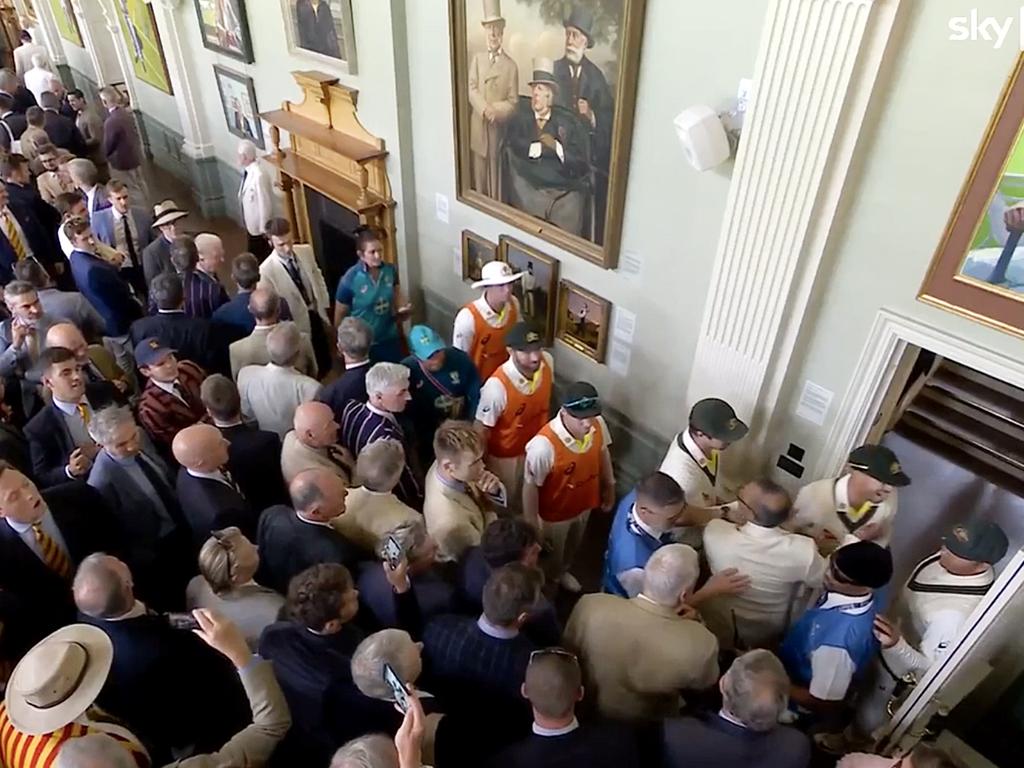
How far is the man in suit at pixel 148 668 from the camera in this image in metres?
2.37

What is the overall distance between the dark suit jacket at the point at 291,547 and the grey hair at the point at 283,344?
0.99 metres

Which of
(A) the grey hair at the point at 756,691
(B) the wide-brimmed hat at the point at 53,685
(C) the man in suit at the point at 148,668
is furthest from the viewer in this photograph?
(C) the man in suit at the point at 148,668

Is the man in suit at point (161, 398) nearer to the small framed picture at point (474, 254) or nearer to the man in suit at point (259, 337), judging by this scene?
the man in suit at point (259, 337)

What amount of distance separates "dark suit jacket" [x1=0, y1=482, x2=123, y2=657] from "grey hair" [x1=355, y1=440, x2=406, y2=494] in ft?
3.77

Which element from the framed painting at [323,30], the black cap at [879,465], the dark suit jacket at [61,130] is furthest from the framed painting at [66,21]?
the black cap at [879,465]

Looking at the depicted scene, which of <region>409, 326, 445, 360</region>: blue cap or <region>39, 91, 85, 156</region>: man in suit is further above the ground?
<region>409, 326, 445, 360</region>: blue cap

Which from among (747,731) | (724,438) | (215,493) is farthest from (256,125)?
(747,731)

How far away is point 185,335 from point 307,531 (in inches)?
74.3

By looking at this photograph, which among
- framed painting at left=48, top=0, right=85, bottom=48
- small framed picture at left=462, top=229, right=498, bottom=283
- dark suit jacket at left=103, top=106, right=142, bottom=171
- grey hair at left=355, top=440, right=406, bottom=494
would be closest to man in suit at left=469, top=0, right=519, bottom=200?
small framed picture at left=462, top=229, right=498, bottom=283

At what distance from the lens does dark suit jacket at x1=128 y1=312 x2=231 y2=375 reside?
4125mm

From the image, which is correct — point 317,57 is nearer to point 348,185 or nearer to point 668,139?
point 348,185

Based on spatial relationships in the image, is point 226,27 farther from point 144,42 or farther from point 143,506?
point 143,506

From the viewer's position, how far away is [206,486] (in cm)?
304

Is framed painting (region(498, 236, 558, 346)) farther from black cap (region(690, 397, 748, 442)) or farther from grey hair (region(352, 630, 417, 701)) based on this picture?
grey hair (region(352, 630, 417, 701))
